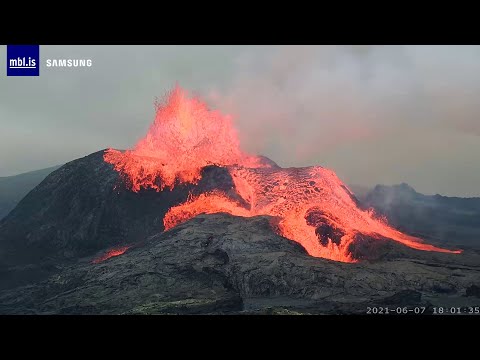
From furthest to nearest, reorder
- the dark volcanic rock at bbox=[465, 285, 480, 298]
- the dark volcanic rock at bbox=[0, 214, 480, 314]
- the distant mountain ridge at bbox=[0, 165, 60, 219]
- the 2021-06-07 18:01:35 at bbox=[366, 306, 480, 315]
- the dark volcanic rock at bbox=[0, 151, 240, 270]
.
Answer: the distant mountain ridge at bbox=[0, 165, 60, 219] < the dark volcanic rock at bbox=[0, 151, 240, 270] < the dark volcanic rock at bbox=[465, 285, 480, 298] < the dark volcanic rock at bbox=[0, 214, 480, 314] < the 2021-06-07 18:01:35 at bbox=[366, 306, 480, 315]

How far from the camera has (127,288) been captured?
150 ft

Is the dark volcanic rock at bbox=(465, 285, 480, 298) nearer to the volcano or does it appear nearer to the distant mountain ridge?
the volcano

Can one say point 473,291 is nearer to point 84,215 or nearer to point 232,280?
point 232,280

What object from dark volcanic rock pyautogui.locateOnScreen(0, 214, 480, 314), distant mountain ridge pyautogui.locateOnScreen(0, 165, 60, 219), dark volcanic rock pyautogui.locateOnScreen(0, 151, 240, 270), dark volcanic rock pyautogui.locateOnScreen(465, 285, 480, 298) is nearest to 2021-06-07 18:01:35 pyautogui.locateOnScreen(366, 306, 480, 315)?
dark volcanic rock pyautogui.locateOnScreen(0, 214, 480, 314)

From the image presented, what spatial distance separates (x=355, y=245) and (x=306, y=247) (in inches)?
226

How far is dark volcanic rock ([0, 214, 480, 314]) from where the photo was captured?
41844mm

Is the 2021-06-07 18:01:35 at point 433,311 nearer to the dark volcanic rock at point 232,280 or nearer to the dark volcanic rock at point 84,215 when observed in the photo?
the dark volcanic rock at point 232,280

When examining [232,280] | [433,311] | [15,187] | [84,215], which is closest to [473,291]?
[433,311]

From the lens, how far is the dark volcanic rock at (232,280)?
41844 millimetres

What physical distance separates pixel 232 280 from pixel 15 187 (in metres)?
126

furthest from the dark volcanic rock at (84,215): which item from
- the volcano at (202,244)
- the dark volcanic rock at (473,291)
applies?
the dark volcanic rock at (473,291)

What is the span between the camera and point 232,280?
46469 millimetres

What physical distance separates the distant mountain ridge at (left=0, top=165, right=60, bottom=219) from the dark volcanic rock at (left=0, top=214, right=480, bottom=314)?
82604mm
